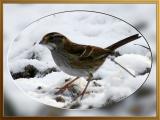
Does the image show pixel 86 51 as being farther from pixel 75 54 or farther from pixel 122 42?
pixel 122 42

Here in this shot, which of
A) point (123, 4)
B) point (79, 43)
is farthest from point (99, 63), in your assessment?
point (123, 4)

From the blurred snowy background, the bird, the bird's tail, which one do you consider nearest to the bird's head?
the bird

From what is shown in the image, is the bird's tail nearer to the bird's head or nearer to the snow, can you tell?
the snow

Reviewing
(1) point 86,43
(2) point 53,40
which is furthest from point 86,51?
(2) point 53,40

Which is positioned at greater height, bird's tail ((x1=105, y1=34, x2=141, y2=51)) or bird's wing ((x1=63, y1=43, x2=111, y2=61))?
bird's tail ((x1=105, y1=34, x2=141, y2=51))

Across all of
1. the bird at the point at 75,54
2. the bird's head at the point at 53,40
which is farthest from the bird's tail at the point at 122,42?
the bird's head at the point at 53,40
